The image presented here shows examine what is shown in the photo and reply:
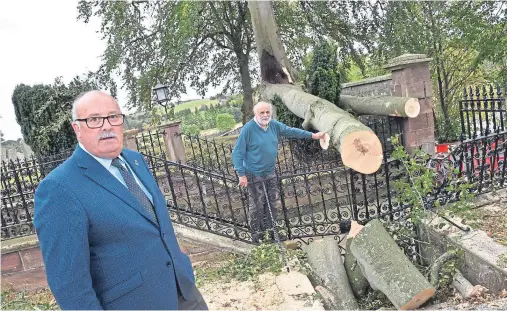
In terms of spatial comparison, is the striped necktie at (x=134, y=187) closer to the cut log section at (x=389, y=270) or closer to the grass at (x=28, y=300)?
the cut log section at (x=389, y=270)

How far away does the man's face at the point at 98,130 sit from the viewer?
5.67 ft

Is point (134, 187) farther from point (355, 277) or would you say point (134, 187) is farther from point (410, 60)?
point (410, 60)

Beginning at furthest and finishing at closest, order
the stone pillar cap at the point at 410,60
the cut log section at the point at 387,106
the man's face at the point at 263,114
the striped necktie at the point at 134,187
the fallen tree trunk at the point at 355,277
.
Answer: the stone pillar cap at the point at 410,60, the cut log section at the point at 387,106, the man's face at the point at 263,114, the fallen tree trunk at the point at 355,277, the striped necktie at the point at 134,187

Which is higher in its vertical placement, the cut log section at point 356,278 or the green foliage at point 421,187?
the green foliage at point 421,187

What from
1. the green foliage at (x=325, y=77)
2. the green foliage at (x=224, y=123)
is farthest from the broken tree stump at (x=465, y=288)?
the green foliage at (x=224, y=123)

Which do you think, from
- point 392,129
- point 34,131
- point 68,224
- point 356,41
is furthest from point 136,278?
point 356,41

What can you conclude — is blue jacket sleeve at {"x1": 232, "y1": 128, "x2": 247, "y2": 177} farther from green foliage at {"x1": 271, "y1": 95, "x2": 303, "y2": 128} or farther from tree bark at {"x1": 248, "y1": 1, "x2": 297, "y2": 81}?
tree bark at {"x1": 248, "y1": 1, "x2": 297, "y2": 81}

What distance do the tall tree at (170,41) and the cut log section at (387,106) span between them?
5.24 metres

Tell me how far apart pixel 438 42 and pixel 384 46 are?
85.6 inches

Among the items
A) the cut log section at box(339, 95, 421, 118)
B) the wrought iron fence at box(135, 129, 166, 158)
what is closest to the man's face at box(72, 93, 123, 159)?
the wrought iron fence at box(135, 129, 166, 158)

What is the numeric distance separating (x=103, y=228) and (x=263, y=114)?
3.00m

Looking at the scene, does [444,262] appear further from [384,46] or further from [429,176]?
[384,46]

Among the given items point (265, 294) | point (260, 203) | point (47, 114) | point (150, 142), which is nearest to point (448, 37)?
point (150, 142)

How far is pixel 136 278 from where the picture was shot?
1743 mm
